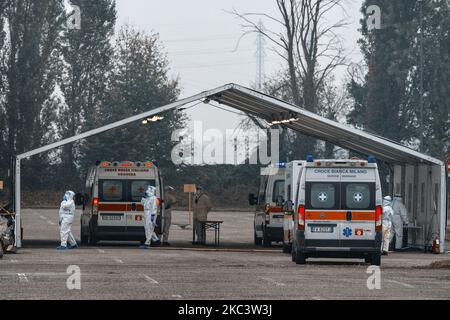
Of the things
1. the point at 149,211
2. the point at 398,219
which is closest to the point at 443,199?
the point at 398,219

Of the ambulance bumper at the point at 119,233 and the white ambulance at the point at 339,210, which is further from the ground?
the white ambulance at the point at 339,210

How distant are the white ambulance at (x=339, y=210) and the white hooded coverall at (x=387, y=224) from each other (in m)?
6.64

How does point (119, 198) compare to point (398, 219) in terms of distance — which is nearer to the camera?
point (119, 198)

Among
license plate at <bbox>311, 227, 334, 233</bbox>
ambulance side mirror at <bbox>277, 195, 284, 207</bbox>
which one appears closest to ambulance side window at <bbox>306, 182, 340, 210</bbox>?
license plate at <bbox>311, 227, 334, 233</bbox>

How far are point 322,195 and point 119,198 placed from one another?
9.87 metres

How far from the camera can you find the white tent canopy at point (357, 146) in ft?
120

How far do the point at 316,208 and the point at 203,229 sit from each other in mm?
11810

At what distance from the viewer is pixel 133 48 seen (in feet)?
293

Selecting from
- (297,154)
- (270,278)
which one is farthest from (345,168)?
(297,154)

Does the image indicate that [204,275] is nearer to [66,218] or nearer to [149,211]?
[66,218]

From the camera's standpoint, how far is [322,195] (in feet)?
93.8

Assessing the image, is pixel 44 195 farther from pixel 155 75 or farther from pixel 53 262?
pixel 53 262

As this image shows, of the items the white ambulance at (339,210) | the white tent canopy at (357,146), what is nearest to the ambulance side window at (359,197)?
the white ambulance at (339,210)

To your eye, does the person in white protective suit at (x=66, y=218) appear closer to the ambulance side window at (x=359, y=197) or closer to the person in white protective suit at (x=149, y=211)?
the person in white protective suit at (x=149, y=211)
